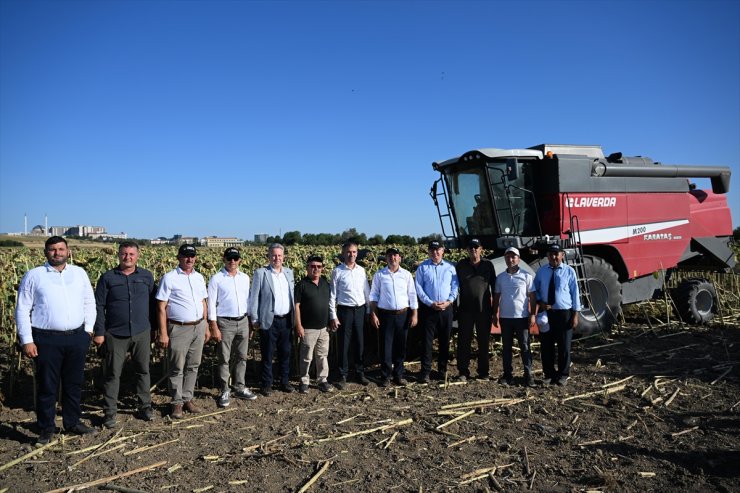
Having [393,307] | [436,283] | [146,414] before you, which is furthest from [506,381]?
[146,414]

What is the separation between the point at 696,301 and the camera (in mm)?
10875

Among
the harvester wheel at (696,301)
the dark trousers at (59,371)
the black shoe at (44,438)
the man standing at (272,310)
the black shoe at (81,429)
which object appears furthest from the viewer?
the harvester wheel at (696,301)

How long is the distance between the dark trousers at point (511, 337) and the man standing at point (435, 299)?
0.76 metres

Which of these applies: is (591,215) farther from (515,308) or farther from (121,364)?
(121,364)

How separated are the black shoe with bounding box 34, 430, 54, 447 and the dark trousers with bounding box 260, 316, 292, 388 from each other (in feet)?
7.75

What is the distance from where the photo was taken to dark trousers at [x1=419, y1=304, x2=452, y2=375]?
720 centimetres

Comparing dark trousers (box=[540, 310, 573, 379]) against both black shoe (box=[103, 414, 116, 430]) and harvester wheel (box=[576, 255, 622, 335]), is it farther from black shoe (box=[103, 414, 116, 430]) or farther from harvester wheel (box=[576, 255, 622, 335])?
black shoe (box=[103, 414, 116, 430])

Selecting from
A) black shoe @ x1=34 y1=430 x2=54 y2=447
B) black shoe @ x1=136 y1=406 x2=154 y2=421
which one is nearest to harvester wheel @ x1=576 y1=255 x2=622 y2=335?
black shoe @ x1=136 y1=406 x2=154 y2=421

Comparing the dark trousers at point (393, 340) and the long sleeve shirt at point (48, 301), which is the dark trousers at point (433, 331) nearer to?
the dark trousers at point (393, 340)

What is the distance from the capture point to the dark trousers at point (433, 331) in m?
7.20

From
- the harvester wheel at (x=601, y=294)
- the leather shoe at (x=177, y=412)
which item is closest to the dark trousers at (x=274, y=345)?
the leather shoe at (x=177, y=412)

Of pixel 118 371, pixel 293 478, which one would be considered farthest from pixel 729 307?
pixel 118 371

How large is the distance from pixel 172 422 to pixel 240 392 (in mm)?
1019

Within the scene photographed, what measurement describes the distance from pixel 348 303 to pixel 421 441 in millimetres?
2433
